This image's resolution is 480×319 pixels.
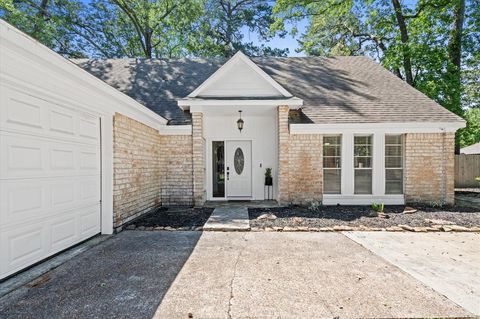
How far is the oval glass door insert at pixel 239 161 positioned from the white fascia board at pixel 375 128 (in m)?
2.31

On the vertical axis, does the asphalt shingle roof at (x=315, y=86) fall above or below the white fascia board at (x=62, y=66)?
above

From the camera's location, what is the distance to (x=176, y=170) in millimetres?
8414

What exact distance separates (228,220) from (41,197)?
390 centimetres

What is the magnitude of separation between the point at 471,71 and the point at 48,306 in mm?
22349

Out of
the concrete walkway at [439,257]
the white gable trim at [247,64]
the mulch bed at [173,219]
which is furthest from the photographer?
the white gable trim at [247,64]

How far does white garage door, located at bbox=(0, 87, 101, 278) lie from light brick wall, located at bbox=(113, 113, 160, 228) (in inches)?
19.2

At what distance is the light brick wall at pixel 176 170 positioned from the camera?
837cm

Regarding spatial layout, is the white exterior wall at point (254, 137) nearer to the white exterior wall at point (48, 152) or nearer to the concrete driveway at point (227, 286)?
the white exterior wall at point (48, 152)

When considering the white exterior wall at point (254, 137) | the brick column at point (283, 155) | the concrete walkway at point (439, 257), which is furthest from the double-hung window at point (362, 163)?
the concrete walkway at point (439, 257)

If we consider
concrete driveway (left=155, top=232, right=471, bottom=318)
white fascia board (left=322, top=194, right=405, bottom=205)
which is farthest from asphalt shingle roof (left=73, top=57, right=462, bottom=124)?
concrete driveway (left=155, top=232, right=471, bottom=318)

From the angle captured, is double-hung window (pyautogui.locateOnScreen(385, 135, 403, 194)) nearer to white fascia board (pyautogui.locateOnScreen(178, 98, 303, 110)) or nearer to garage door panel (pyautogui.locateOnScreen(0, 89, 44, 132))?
white fascia board (pyautogui.locateOnScreen(178, 98, 303, 110))

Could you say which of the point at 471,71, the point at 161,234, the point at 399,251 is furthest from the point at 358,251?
the point at 471,71

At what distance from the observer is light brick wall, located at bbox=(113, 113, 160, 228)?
5551 mm

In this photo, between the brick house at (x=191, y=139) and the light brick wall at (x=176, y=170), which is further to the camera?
the light brick wall at (x=176, y=170)
